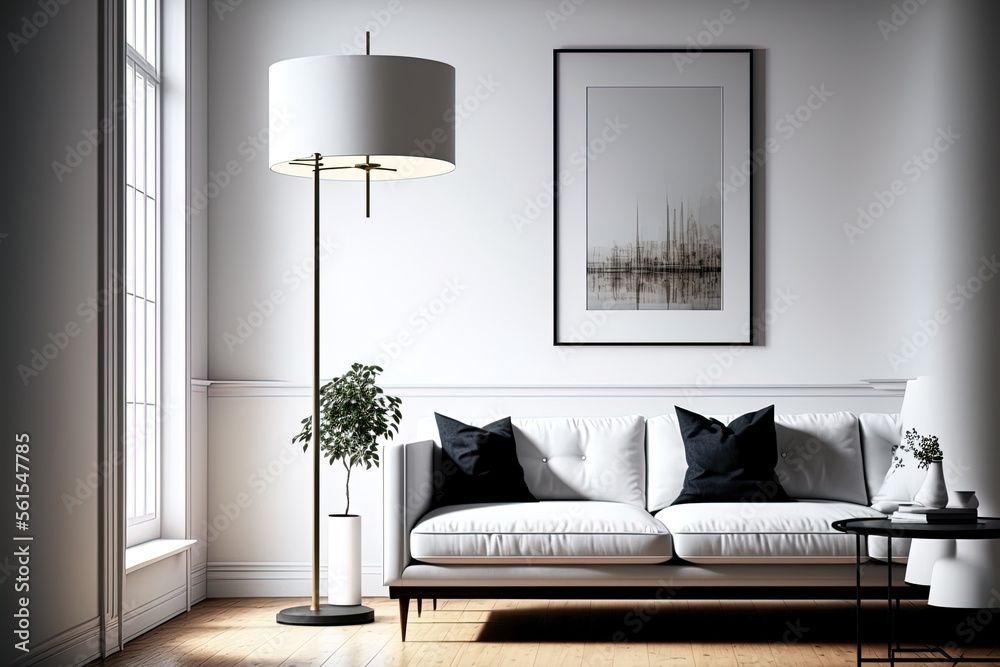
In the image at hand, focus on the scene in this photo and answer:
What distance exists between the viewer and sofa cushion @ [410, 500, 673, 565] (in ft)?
12.4

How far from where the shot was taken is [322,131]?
3.79 metres

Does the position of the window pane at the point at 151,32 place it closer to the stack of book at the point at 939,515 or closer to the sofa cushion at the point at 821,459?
the sofa cushion at the point at 821,459

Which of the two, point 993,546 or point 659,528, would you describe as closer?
point 993,546

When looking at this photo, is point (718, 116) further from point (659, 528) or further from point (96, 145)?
point (96, 145)

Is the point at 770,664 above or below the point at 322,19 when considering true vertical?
below

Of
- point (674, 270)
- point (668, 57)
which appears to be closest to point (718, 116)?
point (668, 57)

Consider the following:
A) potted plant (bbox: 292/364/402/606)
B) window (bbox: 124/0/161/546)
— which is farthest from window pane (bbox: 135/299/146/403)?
potted plant (bbox: 292/364/402/606)

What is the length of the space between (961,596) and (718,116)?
2483 mm

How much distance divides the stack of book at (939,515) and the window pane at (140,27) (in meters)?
3.47

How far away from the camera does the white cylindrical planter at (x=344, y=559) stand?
4340 mm

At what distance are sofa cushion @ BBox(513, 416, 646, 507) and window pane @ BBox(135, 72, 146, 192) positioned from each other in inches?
73.5

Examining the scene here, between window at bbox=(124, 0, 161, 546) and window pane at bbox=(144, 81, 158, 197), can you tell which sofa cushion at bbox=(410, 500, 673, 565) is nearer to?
window at bbox=(124, 0, 161, 546)

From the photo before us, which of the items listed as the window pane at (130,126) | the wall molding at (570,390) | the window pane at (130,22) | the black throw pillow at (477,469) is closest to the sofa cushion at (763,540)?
the black throw pillow at (477,469)

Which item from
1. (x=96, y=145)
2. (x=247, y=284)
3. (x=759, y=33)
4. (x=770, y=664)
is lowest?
(x=770, y=664)
